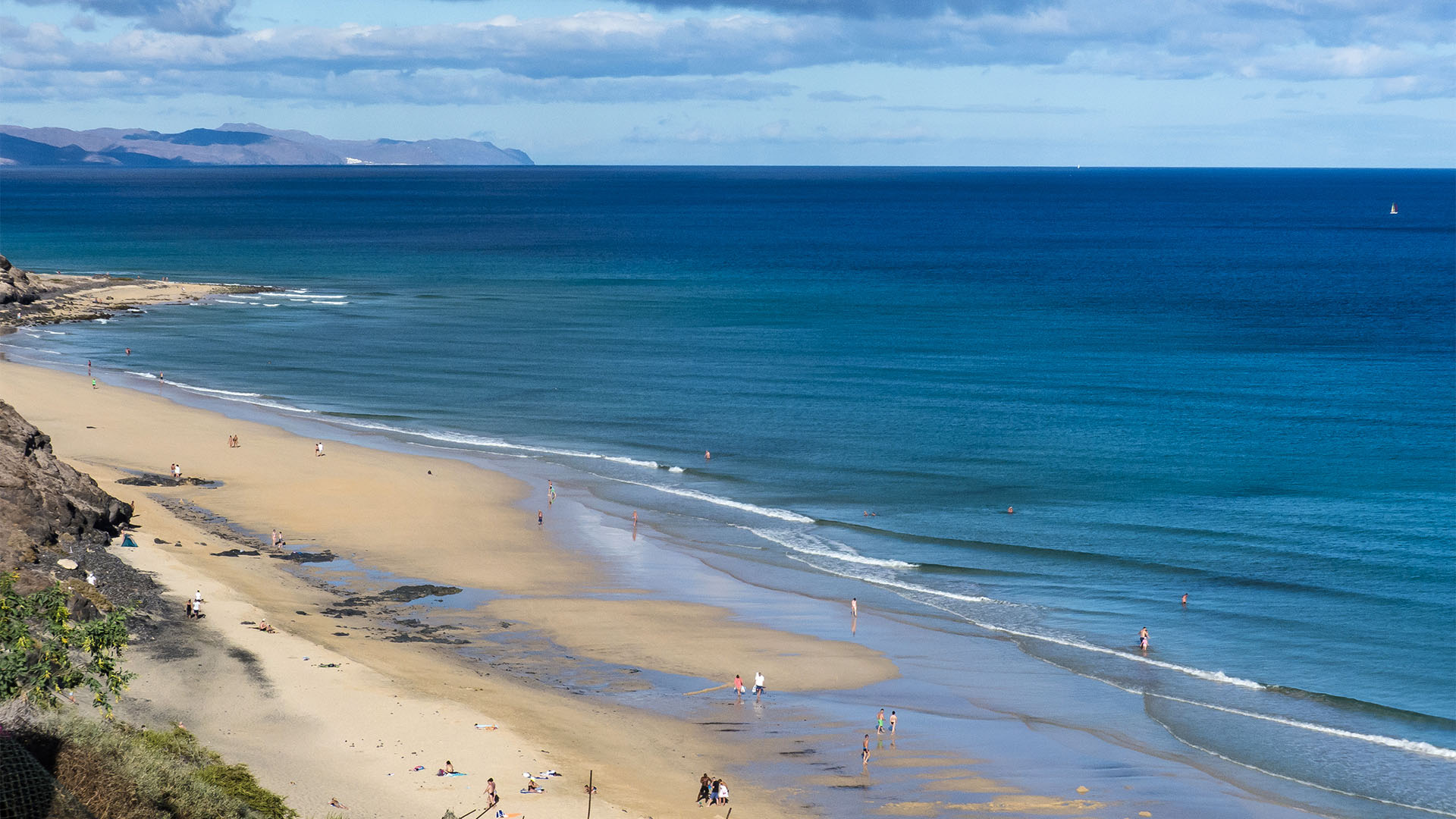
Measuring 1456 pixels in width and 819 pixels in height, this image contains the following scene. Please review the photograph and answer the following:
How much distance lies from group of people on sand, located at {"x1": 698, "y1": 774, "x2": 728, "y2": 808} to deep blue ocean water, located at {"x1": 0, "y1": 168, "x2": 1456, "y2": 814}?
501 inches

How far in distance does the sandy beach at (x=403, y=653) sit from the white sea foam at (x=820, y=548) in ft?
23.8

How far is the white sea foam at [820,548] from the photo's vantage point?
4344 cm

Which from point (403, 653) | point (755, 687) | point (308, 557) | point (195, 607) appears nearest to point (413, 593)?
point (308, 557)

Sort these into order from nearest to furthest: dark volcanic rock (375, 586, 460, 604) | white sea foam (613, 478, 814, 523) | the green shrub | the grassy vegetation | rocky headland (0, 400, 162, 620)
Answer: the grassy vegetation < the green shrub < rocky headland (0, 400, 162, 620) < dark volcanic rock (375, 586, 460, 604) < white sea foam (613, 478, 814, 523)

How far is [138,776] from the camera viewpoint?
18.2 meters

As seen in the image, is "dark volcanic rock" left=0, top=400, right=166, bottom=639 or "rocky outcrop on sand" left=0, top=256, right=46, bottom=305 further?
"rocky outcrop on sand" left=0, top=256, right=46, bottom=305

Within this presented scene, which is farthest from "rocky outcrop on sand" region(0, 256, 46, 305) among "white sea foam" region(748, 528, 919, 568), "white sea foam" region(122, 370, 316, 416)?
"white sea foam" region(748, 528, 919, 568)

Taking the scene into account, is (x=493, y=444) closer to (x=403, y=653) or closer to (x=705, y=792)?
(x=403, y=653)

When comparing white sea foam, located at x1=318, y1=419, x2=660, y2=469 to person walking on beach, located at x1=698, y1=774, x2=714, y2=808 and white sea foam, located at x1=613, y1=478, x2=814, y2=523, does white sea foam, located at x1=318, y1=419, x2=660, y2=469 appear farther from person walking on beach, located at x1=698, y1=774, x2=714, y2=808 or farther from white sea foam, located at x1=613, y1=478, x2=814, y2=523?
person walking on beach, located at x1=698, y1=774, x2=714, y2=808

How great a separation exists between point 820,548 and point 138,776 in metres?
29.6

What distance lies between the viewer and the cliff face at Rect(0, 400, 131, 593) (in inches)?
1304

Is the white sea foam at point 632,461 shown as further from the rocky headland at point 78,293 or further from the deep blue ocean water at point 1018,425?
the rocky headland at point 78,293

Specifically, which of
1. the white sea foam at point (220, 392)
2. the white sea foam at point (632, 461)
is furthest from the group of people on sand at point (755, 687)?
the white sea foam at point (220, 392)

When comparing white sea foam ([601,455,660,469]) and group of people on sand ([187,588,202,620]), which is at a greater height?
white sea foam ([601,455,660,469])
